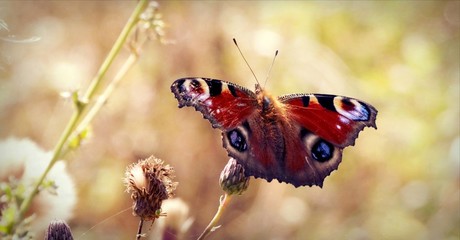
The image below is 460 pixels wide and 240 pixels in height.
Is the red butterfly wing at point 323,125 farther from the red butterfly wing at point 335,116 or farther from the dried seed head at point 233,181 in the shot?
the dried seed head at point 233,181

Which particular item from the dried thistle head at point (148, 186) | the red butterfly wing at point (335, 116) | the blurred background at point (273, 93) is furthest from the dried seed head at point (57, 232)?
the blurred background at point (273, 93)

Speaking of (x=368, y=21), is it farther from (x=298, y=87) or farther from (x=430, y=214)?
(x=430, y=214)

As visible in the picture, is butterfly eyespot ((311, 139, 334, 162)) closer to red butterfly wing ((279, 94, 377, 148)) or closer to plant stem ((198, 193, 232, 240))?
red butterfly wing ((279, 94, 377, 148))

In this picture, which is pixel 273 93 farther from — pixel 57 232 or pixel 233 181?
pixel 57 232

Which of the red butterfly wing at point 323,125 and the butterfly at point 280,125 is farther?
the red butterfly wing at point 323,125

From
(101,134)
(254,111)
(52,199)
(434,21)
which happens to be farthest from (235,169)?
(434,21)

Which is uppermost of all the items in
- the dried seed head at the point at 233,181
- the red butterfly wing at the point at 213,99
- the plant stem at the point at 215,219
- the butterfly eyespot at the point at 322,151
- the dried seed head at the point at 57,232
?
the red butterfly wing at the point at 213,99

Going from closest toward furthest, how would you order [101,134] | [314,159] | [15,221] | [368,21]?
[15,221], [314,159], [101,134], [368,21]

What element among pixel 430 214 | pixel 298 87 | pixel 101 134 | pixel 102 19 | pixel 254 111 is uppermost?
pixel 102 19
